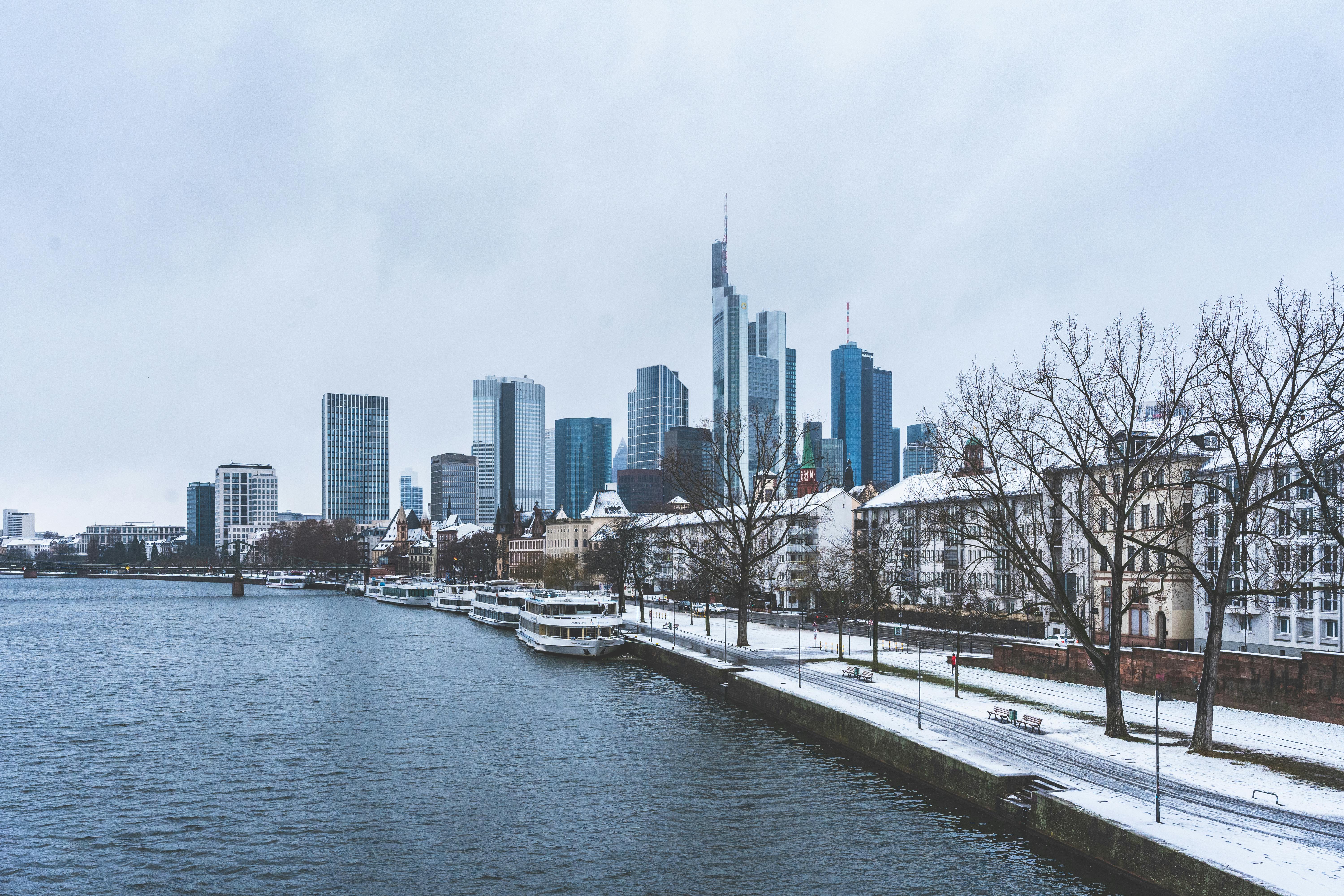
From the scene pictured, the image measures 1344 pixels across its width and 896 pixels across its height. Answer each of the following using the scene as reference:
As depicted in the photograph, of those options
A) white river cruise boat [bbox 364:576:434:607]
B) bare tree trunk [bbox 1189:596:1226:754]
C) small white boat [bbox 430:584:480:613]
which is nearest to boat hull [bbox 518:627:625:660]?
bare tree trunk [bbox 1189:596:1226:754]

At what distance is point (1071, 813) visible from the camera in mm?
27938

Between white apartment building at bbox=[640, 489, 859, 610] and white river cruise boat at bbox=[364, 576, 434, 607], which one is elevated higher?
white apartment building at bbox=[640, 489, 859, 610]

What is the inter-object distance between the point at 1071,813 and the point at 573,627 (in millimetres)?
60331

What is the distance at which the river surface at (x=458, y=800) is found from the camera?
92.5ft

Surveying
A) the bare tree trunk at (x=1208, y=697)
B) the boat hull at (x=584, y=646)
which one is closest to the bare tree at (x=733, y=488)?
the boat hull at (x=584, y=646)

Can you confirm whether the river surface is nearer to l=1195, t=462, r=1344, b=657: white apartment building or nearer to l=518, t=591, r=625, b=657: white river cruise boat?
l=518, t=591, r=625, b=657: white river cruise boat

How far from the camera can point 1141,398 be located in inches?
1405

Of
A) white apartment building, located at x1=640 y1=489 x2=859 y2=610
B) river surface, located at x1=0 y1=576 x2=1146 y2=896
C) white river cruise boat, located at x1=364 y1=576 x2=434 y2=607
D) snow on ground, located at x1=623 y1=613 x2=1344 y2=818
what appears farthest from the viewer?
white river cruise boat, located at x1=364 y1=576 x2=434 y2=607

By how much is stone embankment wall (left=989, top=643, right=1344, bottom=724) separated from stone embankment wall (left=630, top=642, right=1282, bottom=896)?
1065 cm

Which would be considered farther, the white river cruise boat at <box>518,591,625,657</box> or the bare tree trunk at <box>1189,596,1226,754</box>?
the white river cruise boat at <box>518,591,625,657</box>

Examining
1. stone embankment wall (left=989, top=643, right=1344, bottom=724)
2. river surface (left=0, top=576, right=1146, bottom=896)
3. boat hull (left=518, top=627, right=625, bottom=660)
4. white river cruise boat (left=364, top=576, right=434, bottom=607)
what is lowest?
white river cruise boat (left=364, top=576, right=434, bottom=607)

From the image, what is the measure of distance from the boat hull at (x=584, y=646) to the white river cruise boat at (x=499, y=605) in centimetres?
2376

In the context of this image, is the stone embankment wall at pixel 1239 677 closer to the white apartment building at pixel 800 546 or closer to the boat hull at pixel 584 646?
the boat hull at pixel 584 646

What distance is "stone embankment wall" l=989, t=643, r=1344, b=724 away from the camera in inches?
1521
